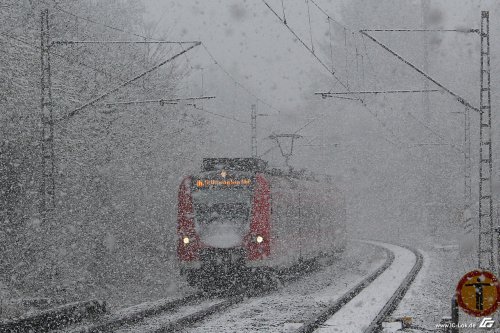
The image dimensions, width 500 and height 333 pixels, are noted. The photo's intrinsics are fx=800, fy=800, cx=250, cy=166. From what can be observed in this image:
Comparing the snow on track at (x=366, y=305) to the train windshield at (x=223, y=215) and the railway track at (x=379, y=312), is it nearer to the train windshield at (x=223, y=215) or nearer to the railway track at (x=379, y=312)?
the railway track at (x=379, y=312)

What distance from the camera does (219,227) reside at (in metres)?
19.3

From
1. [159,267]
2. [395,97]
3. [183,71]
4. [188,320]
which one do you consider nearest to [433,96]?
[395,97]

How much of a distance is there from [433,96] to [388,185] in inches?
327

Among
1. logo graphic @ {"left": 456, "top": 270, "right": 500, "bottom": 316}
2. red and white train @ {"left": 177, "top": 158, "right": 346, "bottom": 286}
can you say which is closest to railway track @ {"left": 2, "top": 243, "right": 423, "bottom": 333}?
red and white train @ {"left": 177, "top": 158, "right": 346, "bottom": 286}

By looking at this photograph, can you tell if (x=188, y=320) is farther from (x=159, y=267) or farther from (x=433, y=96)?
(x=433, y=96)

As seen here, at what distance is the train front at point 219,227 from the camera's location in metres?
19.1

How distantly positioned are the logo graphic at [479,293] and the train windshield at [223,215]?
11645 mm

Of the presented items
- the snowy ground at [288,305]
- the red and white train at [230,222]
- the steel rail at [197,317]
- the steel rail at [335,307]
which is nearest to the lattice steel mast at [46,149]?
the red and white train at [230,222]

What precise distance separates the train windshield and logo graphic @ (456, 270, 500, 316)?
1164cm

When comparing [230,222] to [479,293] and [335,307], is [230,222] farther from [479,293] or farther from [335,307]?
[479,293]

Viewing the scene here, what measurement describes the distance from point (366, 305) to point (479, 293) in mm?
9516

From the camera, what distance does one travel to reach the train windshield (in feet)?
63.1

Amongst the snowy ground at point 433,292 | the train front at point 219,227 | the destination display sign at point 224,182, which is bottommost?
the snowy ground at point 433,292

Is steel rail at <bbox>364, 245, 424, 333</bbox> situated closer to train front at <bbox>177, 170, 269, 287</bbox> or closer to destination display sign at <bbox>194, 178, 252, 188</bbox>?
train front at <bbox>177, 170, 269, 287</bbox>
